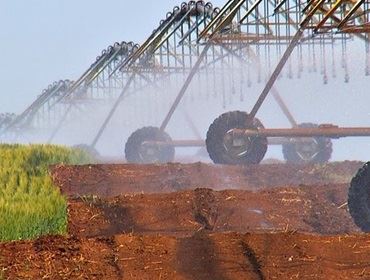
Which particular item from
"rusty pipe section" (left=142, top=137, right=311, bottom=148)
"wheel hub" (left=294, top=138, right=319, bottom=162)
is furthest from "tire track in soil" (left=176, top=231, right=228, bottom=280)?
"wheel hub" (left=294, top=138, right=319, bottom=162)

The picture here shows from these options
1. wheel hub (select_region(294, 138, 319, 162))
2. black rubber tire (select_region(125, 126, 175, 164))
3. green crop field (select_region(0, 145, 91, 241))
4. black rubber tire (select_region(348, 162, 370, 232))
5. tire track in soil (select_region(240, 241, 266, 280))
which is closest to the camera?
tire track in soil (select_region(240, 241, 266, 280))

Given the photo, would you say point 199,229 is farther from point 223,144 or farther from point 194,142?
point 194,142

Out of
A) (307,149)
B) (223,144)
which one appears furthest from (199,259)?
(307,149)

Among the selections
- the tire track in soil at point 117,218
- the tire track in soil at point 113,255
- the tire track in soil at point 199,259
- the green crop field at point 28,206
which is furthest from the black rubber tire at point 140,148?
the tire track in soil at point 113,255

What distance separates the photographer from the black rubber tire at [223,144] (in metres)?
28.5

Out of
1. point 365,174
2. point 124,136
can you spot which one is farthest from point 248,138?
point 124,136

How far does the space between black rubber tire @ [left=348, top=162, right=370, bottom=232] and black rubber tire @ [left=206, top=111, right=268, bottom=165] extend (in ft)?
44.7

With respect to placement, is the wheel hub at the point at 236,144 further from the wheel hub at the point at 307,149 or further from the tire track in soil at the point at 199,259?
the tire track in soil at the point at 199,259

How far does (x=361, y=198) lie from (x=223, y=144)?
14.2 meters

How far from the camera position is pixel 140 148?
37.5 m

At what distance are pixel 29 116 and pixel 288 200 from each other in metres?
51.0

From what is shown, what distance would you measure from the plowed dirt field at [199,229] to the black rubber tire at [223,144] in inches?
20.7

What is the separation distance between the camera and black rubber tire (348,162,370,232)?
48.1 feet

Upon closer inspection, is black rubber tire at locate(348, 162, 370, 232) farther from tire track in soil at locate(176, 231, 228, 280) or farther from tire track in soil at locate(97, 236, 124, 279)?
tire track in soil at locate(97, 236, 124, 279)
